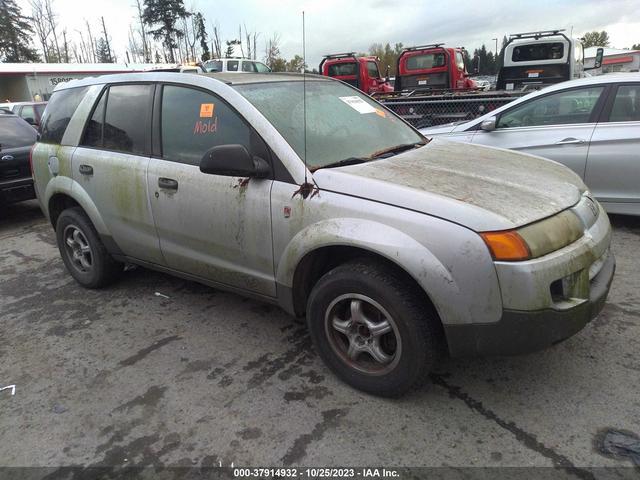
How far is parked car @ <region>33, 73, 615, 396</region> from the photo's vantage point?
2.20 meters

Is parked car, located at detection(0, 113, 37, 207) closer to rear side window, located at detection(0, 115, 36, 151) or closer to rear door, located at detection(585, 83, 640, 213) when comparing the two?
rear side window, located at detection(0, 115, 36, 151)

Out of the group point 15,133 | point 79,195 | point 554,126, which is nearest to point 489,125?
point 554,126

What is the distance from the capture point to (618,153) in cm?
479

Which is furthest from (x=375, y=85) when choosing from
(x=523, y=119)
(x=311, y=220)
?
(x=311, y=220)

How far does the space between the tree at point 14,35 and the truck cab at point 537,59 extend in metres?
47.3

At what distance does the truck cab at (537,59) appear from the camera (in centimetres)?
1120

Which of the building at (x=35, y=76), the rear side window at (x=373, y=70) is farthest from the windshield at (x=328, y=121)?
the building at (x=35, y=76)

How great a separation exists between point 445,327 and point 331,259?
0.82 m

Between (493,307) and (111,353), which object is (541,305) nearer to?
(493,307)

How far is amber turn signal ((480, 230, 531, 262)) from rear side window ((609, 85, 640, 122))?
3.71 m

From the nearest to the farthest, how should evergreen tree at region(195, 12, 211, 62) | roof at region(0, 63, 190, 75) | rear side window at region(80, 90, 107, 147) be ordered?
rear side window at region(80, 90, 107, 147) → roof at region(0, 63, 190, 75) → evergreen tree at region(195, 12, 211, 62)

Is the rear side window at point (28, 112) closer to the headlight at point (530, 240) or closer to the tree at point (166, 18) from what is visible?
the headlight at point (530, 240)

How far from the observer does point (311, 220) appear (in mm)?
2625

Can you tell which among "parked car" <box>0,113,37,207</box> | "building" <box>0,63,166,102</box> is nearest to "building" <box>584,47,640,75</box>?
"building" <box>0,63,166,102</box>
